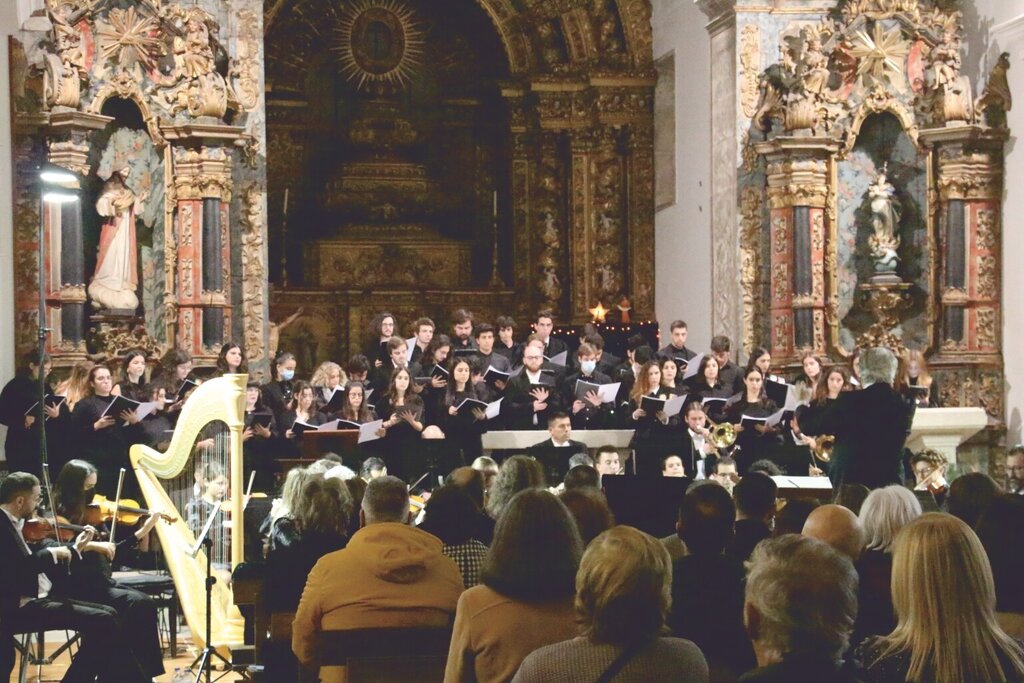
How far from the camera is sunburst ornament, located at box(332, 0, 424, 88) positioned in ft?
61.2

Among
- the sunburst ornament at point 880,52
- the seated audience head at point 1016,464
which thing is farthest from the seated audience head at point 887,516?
the sunburst ornament at point 880,52

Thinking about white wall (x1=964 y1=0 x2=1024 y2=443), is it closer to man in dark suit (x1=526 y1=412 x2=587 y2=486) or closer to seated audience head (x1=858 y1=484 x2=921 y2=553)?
man in dark suit (x1=526 y1=412 x2=587 y2=486)

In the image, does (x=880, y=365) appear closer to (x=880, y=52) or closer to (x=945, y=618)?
(x=945, y=618)

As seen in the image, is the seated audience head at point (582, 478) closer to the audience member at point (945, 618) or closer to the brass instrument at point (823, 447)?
the audience member at point (945, 618)

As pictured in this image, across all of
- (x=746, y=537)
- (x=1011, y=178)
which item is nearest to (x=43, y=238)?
(x=746, y=537)

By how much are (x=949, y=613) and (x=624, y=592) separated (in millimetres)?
772

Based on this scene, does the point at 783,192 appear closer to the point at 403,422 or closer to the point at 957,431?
the point at 957,431

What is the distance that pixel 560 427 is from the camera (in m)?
10.9

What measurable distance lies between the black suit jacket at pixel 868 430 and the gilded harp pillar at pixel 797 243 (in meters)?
5.95

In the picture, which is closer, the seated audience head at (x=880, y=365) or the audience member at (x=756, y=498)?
the audience member at (x=756, y=498)

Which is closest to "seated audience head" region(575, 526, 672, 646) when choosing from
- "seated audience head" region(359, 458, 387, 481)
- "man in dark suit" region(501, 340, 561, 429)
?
"seated audience head" region(359, 458, 387, 481)

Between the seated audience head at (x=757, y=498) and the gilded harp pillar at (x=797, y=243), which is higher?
the gilded harp pillar at (x=797, y=243)

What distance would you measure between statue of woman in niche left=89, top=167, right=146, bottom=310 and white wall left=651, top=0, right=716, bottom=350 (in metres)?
5.62

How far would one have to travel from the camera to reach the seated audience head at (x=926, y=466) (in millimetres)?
10852
